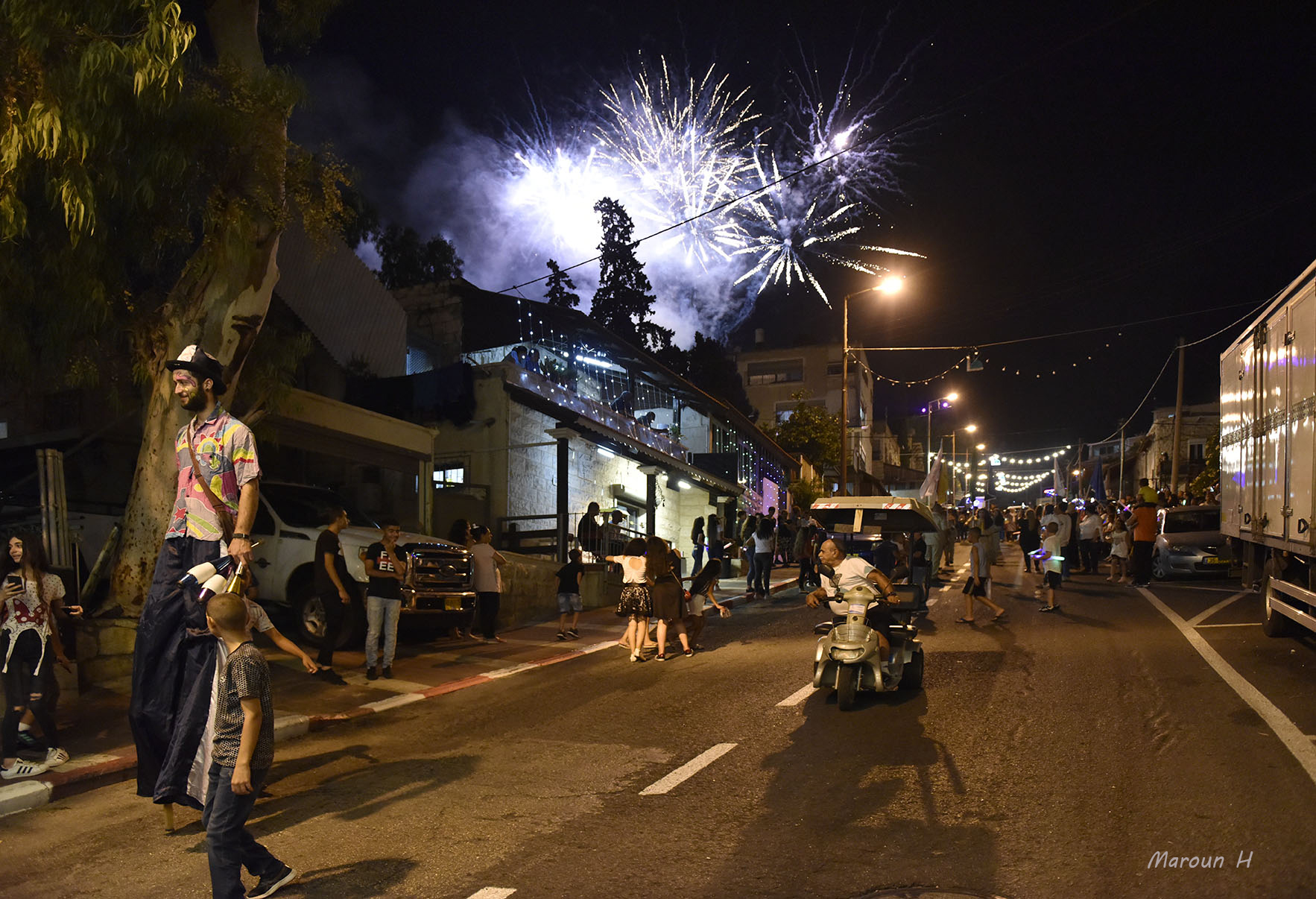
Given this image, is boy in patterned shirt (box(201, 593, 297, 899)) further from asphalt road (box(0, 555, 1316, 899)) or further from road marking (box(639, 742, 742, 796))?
road marking (box(639, 742, 742, 796))

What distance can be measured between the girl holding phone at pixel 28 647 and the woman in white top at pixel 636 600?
6250mm

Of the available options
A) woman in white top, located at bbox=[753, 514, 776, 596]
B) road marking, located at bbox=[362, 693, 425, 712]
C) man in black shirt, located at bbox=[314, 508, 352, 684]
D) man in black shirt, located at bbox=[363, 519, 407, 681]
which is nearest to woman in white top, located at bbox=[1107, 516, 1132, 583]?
woman in white top, located at bbox=[753, 514, 776, 596]

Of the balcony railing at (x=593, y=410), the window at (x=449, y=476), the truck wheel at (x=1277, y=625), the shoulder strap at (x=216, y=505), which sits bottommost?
the truck wheel at (x=1277, y=625)

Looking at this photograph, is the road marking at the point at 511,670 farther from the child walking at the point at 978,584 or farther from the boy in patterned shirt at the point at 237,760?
the boy in patterned shirt at the point at 237,760

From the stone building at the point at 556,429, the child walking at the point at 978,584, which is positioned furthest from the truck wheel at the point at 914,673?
the stone building at the point at 556,429

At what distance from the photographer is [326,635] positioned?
10250mm

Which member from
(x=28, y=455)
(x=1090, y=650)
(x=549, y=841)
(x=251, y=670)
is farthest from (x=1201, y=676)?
(x=28, y=455)

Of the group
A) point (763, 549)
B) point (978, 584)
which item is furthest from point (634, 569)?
point (763, 549)

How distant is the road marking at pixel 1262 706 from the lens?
5.93 meters

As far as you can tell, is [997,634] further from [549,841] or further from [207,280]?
[207,280]

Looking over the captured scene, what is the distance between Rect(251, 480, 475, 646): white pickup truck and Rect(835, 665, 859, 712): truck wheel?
244 inches

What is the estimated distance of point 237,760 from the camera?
3986 millimetres

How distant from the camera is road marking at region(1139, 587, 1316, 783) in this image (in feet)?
19.4

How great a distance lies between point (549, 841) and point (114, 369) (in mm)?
9349
